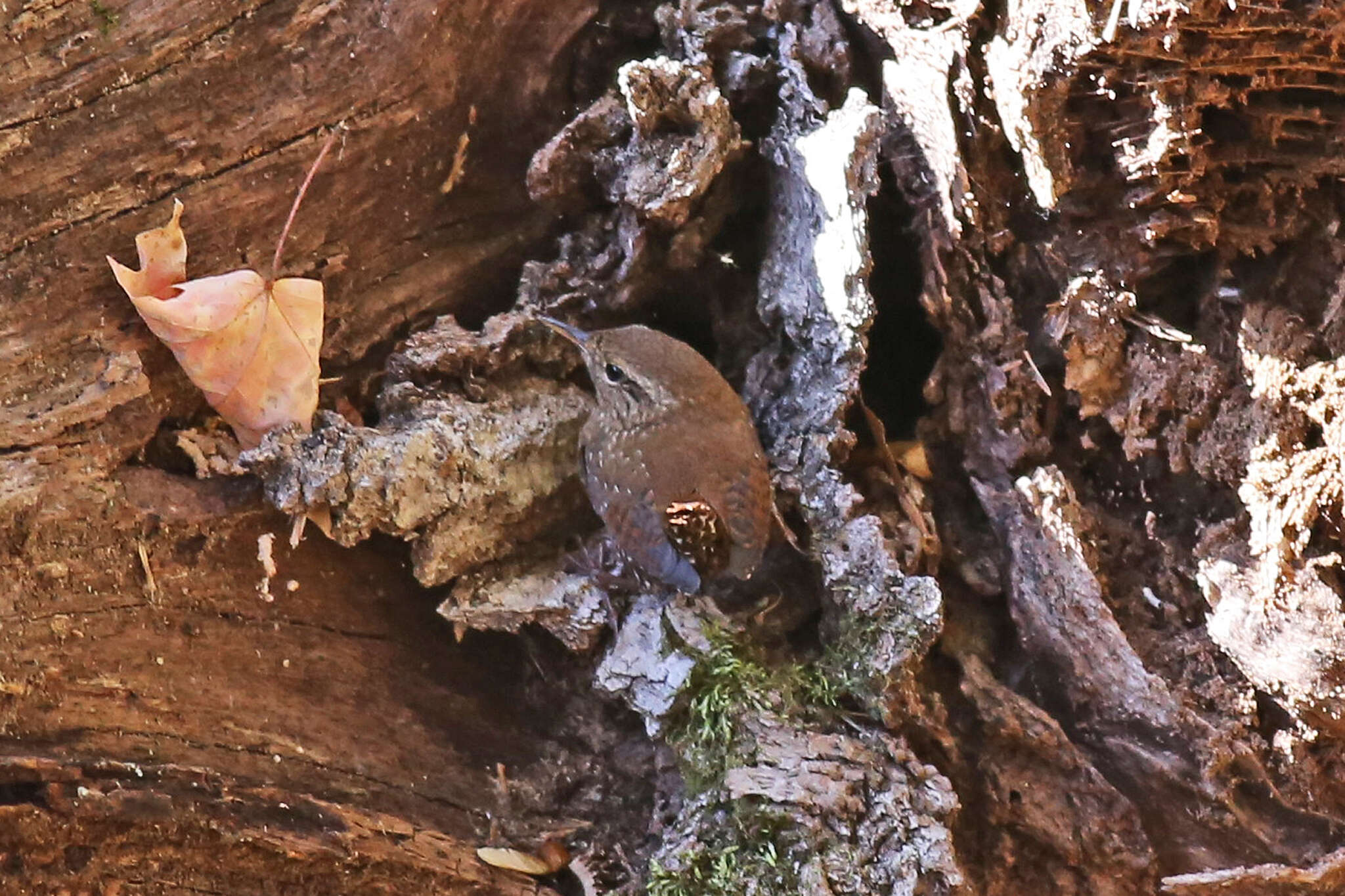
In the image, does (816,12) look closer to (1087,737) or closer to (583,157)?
(583,157)

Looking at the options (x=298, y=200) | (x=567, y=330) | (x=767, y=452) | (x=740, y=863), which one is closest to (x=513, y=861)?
(x=740, y=863)

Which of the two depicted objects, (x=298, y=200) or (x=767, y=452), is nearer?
(x=298, y=200)

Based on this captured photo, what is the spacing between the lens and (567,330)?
2.89 meters

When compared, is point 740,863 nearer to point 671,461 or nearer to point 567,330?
point 671,461

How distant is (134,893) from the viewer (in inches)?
90.7

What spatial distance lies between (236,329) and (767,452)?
1.34 m

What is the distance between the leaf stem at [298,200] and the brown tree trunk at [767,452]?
32mm

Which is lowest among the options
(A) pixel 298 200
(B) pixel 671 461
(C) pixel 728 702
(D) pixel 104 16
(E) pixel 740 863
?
(E) pixel 740 863

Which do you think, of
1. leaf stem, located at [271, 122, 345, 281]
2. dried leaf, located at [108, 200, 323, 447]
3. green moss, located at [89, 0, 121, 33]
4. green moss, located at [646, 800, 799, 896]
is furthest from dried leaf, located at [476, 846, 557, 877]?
green moss, located at [89, 0, 121, 33]

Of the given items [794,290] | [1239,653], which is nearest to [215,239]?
[794,290]

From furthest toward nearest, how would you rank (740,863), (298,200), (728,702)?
1. (298,200)
2. (728,702)
3. (740,863)

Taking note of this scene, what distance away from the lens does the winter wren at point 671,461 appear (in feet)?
8.89

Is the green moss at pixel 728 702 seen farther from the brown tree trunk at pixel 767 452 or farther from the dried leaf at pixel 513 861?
the dried leaf at pixel 513 861

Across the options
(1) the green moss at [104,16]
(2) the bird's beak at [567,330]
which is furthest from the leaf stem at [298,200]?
(2) the bird's beak at [567,330]
